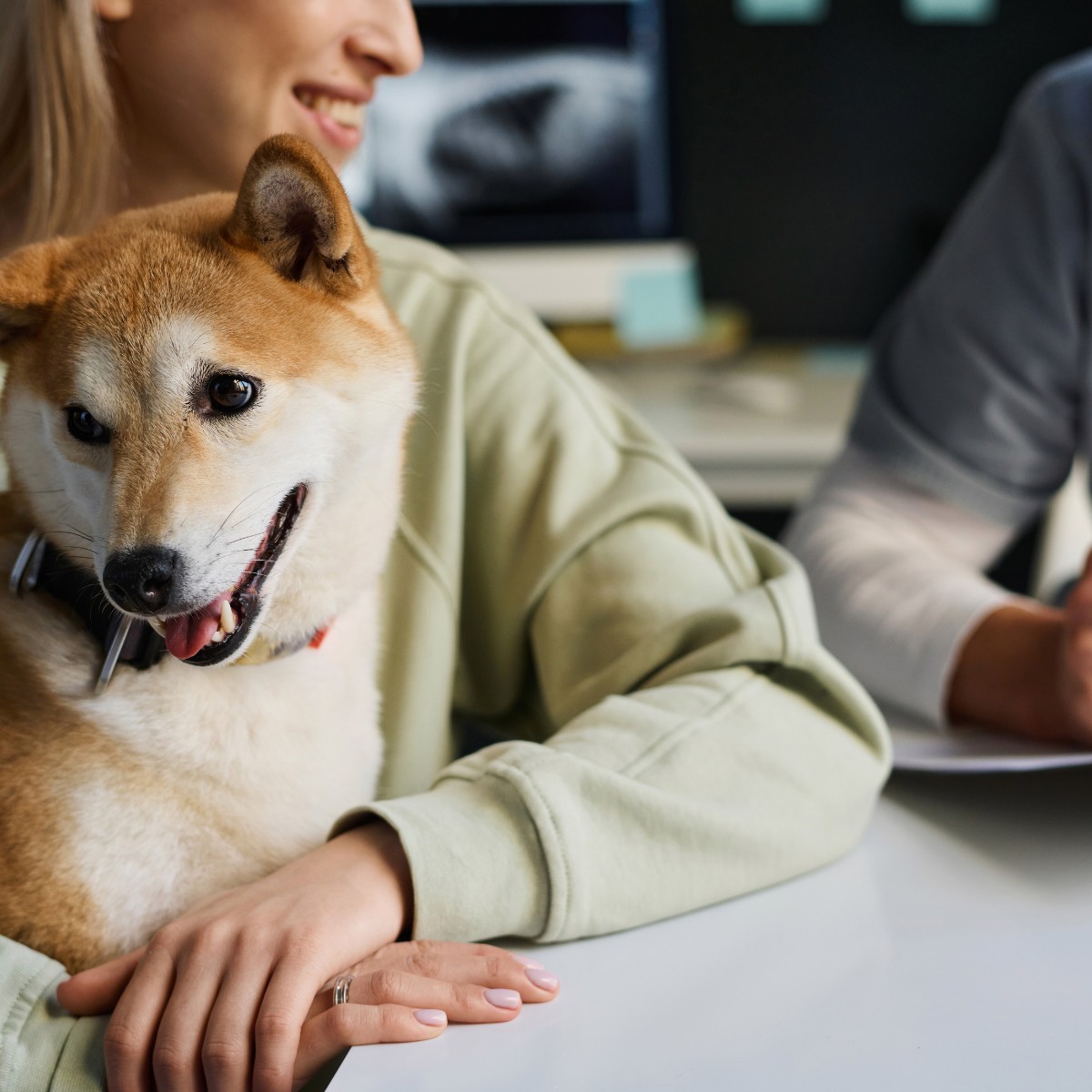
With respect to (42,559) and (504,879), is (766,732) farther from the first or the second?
(42,559)

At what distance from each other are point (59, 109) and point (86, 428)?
9.2 inches

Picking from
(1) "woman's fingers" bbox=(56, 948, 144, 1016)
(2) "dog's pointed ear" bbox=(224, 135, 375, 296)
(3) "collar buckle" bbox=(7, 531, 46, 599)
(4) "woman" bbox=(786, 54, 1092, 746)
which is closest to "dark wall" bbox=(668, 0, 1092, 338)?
(4) "woman" bbox=(786, 54, 1092, 746)

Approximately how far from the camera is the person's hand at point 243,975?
45cm

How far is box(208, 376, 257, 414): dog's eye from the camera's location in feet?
1.66

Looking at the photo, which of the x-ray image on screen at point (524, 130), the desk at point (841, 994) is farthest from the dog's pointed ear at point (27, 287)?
the x-ray image on screen at point (524, 130)

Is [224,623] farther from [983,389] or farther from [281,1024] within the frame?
[983,389]

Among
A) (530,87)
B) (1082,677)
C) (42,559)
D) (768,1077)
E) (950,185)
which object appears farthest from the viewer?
(950,185)

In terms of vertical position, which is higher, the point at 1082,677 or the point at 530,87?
the point at 530,87

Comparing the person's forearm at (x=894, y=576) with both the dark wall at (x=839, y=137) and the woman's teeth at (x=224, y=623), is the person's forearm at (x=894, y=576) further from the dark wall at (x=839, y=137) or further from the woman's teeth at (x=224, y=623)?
the dark wall at (x=839, y=137)

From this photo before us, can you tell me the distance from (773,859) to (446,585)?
26cm

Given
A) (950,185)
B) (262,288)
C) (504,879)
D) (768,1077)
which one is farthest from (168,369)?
(950,185)

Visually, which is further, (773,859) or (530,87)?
(530,87)

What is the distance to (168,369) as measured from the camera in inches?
19.5

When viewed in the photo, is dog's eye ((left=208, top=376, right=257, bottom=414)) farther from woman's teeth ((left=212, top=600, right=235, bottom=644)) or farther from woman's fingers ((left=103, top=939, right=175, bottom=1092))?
woman's fingers ((left=103, top=939, right=175, bottom=1092))
